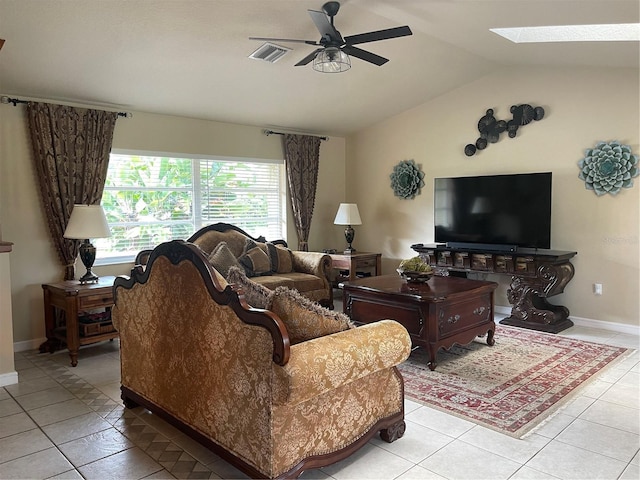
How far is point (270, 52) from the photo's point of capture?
430 centimetres

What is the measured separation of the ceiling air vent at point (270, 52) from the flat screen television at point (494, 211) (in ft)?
8.54

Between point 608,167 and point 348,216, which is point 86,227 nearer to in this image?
point 348,216

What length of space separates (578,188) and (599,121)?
2.31 ft

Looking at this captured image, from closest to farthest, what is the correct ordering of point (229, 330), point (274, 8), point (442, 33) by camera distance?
point (229, 330) < point (274, 8) < point (442, 33)

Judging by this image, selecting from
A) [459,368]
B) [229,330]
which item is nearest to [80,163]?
[229,330]

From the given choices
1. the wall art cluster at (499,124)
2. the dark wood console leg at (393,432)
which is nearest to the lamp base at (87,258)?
the dark wood console leg at (393,432)

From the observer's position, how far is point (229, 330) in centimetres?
230

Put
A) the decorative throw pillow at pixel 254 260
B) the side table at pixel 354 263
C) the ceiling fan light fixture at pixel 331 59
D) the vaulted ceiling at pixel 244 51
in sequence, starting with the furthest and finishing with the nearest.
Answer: the side table at pixel 354 263 < the decorative throw pillow at pixel 254 260 < the ceiling fan light fixture at pixel 331 59 < the vaulted ceiling at pixel 244 51

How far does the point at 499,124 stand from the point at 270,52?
294 centimetres

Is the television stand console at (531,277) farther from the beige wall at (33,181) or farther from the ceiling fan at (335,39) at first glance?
the beige wall at (33,181)

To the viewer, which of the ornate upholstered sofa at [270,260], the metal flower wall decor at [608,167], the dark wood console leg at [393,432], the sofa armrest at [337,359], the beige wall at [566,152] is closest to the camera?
the sofa armrest at [337,359]

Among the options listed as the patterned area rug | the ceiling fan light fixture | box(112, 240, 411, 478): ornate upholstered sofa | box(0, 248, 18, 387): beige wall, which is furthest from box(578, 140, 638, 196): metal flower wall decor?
box(0, 248, 18, 387): beige wall

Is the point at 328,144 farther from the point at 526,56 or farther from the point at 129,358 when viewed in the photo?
the point at 129,358

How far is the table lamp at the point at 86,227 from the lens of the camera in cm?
431
